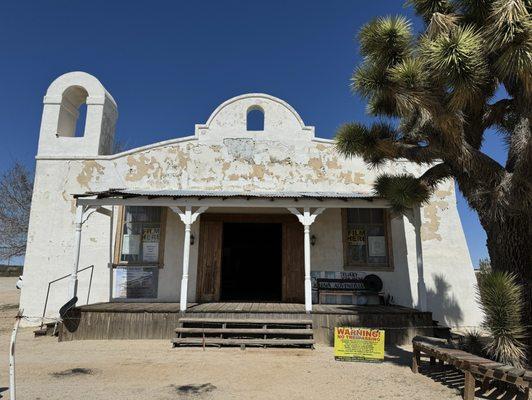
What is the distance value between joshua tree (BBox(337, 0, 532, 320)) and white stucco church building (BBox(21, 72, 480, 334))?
311cm

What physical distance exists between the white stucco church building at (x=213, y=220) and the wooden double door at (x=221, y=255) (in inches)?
1.2

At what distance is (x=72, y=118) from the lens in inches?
499

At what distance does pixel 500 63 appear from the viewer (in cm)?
521

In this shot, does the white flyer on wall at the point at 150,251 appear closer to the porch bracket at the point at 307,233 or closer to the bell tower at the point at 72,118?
the bell tower at the point at 72,118

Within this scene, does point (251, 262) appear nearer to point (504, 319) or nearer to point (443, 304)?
point (443, 304)

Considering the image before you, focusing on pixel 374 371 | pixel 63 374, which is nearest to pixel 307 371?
pixel 374 371

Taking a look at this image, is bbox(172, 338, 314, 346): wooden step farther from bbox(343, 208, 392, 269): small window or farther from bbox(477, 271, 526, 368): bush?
bbox(477, 271, 526, 368): bush

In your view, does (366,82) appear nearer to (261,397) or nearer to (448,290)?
(261,397)

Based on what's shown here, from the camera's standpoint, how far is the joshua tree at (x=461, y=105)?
5.43m

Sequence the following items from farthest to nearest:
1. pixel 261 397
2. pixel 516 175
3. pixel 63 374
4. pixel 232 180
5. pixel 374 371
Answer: pixel 232 180 < pixel 374 371 < pixel 63 374 < pixel 516 175 < pixel 261 397

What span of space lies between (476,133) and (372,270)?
5288mm

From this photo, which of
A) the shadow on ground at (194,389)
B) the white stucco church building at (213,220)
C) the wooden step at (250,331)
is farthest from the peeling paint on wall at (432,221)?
the shadow on ground at (194,389)

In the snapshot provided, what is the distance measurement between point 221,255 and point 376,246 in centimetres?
460

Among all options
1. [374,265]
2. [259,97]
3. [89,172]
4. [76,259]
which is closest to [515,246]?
[374,265]
